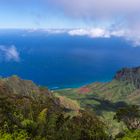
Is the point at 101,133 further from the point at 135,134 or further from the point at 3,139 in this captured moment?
the point at 3,139

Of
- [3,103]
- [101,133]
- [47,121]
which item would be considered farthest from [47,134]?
[101,133]

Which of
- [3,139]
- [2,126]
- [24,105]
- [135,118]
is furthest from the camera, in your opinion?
[135,118]

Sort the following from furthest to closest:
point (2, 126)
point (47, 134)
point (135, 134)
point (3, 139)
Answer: point (47, 134)
point (2, 126)
point (135, 134)
point (3, 139)

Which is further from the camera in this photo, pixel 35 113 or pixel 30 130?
pixel 35 113

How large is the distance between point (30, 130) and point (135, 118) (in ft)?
102

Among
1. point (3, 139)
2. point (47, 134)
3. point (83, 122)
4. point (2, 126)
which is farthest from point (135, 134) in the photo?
point (83, 122)

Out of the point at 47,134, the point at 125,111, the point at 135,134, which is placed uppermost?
the point at 125,111

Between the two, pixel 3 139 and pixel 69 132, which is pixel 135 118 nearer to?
pixel 69 132

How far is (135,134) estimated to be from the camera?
44.4 m

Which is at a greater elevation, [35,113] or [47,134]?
[35,113]

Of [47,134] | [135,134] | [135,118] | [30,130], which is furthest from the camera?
[135,118]

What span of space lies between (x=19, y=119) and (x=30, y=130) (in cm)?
320

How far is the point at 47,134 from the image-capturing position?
6525cm

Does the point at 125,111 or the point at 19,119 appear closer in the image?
the point at 19,119
